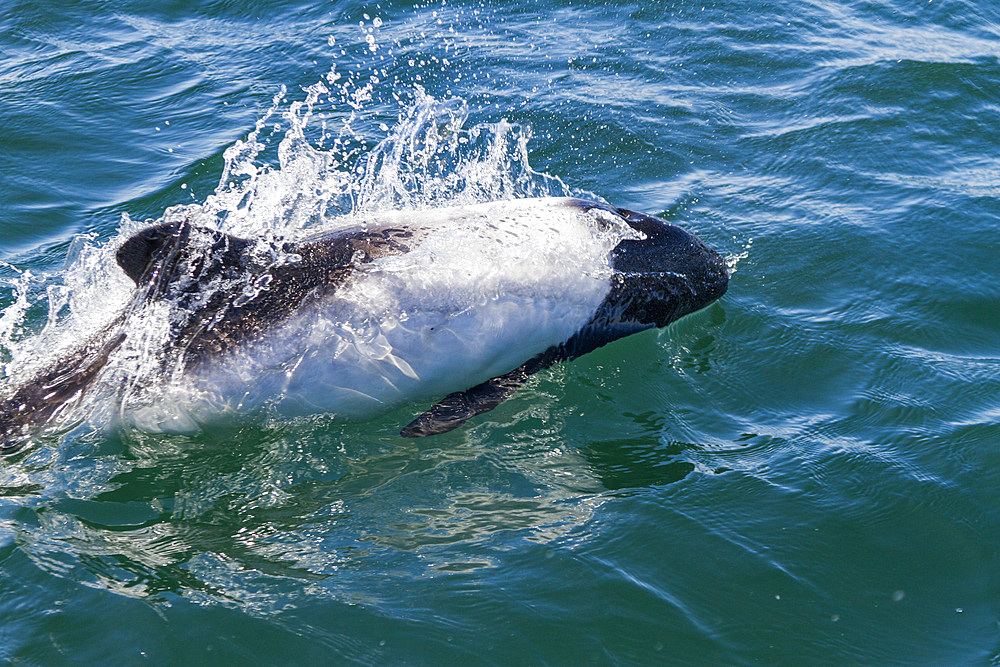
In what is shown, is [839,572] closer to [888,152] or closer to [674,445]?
[674,445]

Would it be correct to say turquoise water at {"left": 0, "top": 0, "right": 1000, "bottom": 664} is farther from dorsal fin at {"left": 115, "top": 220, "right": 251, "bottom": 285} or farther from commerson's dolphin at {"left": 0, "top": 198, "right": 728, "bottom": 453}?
dorsal fin at {"left": 115, "top": 220, "right": 251, "bottom": 285}

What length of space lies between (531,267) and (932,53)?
7.62 metres

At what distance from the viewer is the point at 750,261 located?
27.4 feet

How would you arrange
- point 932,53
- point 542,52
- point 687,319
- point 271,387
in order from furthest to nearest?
point 542,52, point 932,53, point 687,319, point 271,387

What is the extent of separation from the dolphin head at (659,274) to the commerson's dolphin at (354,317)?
8 cm

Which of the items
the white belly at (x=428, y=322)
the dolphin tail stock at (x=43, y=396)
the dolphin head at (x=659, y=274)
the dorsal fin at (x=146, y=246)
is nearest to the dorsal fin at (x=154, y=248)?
the dorsal fin at (x=146, y=246)

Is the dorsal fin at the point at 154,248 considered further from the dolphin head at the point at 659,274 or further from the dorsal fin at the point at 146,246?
the dolphin head at the point at 659,274

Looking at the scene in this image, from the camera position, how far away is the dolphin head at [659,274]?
691cm

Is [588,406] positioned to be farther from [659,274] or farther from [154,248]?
[154,248]

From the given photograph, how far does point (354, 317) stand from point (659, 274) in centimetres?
230

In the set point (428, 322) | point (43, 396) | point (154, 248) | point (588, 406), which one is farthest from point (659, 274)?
point (43, 396)

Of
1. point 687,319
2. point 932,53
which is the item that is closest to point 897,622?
point 687,319

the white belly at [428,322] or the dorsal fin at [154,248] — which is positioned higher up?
the dorsal fin at [154,248]

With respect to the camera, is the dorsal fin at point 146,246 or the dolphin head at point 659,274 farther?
the dolphin head at point 659,274
